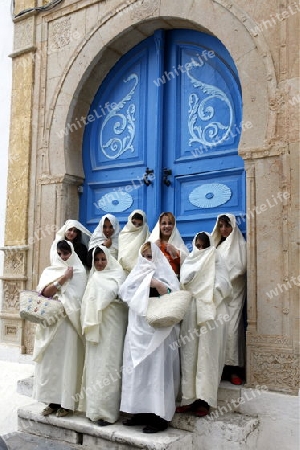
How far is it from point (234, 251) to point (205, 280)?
48 centimetres

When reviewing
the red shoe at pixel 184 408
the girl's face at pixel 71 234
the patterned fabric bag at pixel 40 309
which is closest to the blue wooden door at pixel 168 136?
the girl's face at pixel 71 234

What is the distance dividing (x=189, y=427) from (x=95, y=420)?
67cm

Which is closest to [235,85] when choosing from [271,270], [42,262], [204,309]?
[271,270]

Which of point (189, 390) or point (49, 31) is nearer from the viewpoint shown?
point (189, 390)

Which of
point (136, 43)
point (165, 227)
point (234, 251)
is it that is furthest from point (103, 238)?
point (136, 43)

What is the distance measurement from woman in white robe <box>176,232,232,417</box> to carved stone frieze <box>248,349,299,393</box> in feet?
0.88

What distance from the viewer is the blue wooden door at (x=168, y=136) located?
14.2 feet

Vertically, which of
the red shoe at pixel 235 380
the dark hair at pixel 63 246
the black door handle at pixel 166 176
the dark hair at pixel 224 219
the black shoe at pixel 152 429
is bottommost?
the black shoe at pixel 152 429

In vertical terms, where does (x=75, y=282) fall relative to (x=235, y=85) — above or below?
below

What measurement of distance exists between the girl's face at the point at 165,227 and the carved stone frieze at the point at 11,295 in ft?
6.95

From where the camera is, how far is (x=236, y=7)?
413 cm

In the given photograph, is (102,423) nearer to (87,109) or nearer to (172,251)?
(172,251)

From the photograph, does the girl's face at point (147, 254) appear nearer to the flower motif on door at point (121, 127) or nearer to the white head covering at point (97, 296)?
the white head covering at point (97, 296)

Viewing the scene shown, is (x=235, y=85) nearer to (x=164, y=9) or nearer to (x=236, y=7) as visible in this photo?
(x=236, y=7)
